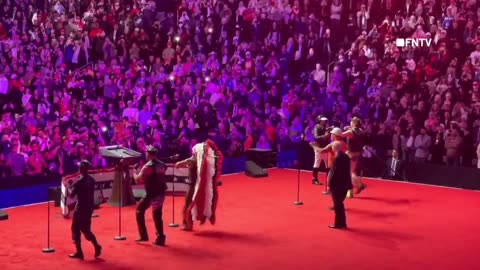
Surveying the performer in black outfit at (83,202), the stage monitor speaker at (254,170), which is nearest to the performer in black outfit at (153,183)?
the performer in black outfit at (83,202)

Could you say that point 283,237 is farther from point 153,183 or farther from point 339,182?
point 153,183

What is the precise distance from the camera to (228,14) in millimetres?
27891

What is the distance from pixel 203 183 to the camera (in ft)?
48.2

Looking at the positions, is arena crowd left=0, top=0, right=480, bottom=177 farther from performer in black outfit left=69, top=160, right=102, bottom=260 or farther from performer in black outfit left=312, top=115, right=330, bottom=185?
performer in black outfit left=69, top=160, right=102, bottom=260

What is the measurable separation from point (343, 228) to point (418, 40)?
12.0 meters

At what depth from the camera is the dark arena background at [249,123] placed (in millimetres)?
13820

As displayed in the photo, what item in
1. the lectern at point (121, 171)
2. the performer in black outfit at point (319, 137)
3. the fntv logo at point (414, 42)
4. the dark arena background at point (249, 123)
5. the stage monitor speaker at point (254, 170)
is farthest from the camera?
the fntv logo at point (414, 42)

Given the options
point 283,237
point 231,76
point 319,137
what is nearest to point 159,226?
point 283,237

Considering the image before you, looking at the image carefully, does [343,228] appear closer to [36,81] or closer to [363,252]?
[363,252]

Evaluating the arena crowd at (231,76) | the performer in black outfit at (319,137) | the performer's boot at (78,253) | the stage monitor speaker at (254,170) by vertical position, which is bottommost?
the performer's boot at (78,253)

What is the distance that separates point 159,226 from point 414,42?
1465 centimetres

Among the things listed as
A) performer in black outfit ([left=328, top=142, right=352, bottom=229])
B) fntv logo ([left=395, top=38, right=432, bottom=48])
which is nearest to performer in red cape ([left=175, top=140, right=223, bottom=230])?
performer in black outfit ([left=328, top=142, right=352, bottom=229])

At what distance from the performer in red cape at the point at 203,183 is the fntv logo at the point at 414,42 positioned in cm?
1245

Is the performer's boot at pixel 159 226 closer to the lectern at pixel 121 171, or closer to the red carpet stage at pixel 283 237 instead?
the red carpet stage at pixel 283 237
